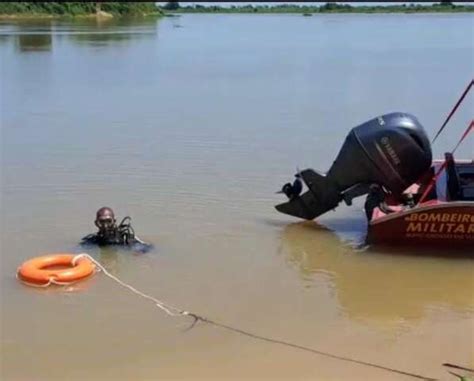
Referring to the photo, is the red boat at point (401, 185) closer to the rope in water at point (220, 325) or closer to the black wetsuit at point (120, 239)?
the black wetsuit at point (120, 239)

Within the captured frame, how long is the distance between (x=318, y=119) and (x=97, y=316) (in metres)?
9.83

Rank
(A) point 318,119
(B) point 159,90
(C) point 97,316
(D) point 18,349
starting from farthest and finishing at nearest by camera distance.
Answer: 1. (B) point 159,90
2. (A) point 318,119
3. (C) point 97,316
4. (D) point 18,349

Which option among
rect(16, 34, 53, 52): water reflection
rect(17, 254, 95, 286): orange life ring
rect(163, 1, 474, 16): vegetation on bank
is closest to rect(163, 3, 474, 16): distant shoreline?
rect(163, 1, 474, 16): vegetation on bank

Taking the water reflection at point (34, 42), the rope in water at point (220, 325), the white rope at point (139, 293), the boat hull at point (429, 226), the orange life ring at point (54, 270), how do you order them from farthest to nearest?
the water reflection at point (34, 42) < the boat hull at point (429, 226) < the orange life ring at point (54, 270) < the white rope at point (139, 293) < the rope in water at point (220, 325)

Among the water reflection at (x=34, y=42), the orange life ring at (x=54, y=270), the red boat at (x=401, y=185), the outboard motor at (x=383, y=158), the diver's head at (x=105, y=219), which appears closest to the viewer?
the orange life ring at (x=54, y=270)

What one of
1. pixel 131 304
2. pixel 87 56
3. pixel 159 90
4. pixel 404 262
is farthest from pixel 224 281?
pixel 87 56

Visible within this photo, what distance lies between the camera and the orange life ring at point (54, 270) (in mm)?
7855

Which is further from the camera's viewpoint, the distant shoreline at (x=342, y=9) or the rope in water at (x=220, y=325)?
the distant shoreline at (x=342, y=9)

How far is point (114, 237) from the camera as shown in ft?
29.3

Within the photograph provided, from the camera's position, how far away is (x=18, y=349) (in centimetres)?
666

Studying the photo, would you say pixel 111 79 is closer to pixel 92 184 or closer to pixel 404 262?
pixel 92 184

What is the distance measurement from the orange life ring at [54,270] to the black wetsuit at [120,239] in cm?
56

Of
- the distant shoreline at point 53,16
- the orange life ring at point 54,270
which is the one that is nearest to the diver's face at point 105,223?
the orange life ring at point 54,270

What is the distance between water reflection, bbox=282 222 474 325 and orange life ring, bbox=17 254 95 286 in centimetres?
215
